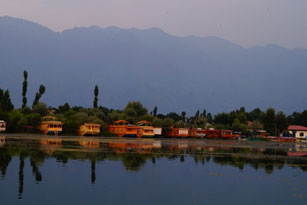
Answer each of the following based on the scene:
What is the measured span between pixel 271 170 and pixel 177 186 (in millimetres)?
11747

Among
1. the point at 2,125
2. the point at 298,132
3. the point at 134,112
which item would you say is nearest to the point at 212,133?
the point at 134,112

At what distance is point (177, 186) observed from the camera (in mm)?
19938

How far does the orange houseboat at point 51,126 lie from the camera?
87919 millimetres

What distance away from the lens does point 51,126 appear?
88688mm

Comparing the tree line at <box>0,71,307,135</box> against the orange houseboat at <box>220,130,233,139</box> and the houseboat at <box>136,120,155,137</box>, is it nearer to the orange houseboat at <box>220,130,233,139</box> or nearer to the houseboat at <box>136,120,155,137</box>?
the houseboat at <box>136,120,155,137</box>

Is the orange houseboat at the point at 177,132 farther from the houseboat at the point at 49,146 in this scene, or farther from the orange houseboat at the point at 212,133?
the houseboat at the point at 49,146

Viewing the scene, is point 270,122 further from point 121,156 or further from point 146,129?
point 121,156

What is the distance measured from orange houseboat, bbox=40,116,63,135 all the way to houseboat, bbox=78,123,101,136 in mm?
5730

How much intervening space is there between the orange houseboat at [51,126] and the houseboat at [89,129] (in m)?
5.73

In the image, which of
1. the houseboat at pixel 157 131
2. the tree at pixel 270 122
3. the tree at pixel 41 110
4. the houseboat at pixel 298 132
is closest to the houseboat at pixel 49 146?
the tree at pixel 41 110

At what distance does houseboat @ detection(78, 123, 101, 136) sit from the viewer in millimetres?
94125

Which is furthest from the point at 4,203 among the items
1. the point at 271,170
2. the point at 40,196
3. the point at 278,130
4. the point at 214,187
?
the point at 278,130

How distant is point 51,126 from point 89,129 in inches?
381

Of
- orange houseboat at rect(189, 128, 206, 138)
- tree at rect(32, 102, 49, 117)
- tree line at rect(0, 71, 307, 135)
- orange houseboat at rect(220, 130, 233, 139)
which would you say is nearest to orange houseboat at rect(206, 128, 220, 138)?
orange houseboat at rect(220, 130, 233, 139)
